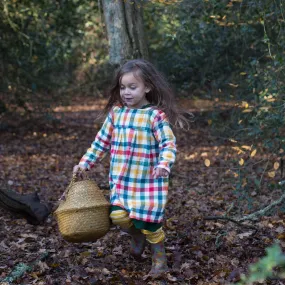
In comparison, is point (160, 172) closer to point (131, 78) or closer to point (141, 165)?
point (141, 165)

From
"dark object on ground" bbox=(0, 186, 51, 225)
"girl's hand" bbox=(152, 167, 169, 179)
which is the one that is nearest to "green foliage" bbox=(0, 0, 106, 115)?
"dark object on ground" bbox=(0, 186, 51, 225)

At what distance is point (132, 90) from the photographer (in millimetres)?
4453

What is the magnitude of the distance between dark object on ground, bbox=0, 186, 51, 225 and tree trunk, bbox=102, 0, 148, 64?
191 cm

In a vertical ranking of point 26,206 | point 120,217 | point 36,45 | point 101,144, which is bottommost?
point 26,206

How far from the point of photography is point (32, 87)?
13820 mm

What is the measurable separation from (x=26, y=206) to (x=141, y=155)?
2.40 m

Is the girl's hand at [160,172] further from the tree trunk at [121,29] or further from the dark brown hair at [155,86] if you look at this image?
the tree trunk at [121,29]

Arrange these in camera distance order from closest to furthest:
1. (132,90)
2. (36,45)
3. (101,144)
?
(132,90) → (101,144) → (36,45)

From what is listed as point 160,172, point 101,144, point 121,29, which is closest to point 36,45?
point 121,29

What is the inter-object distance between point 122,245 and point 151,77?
1670mm

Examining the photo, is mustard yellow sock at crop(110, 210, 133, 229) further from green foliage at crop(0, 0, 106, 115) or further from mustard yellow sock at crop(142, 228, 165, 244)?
green foliage at crop(0, 0, 106, 115)

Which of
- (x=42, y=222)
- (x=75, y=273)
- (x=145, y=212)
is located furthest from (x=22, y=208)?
(x=145, y=212)

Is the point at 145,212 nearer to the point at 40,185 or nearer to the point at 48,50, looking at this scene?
the point at 40,185

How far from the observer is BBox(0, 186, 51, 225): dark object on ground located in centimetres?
629
